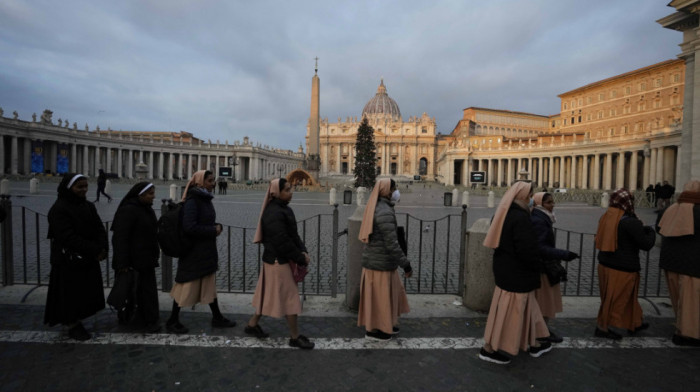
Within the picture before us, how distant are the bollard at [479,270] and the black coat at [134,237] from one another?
3850 millimetres

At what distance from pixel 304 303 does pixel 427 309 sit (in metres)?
1.65

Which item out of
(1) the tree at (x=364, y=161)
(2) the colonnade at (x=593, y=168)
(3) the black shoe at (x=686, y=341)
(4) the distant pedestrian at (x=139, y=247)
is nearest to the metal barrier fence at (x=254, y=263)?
(4) the distant pedestrian at (x=139, y=247)

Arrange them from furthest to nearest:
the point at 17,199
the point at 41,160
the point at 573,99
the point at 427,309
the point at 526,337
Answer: the point at 573,99 < the point at 41,160 < the point at 17,199 < the point at 427,309 < the point at 526,337

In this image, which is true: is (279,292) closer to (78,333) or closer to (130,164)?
(78,333)

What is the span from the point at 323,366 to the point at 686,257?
13.4 feet

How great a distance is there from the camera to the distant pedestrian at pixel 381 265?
359cm

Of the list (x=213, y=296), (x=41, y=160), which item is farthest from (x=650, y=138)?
(x=41, y=160)

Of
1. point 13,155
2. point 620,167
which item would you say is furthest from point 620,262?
point 13,155

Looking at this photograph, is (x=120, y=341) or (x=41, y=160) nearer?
(x=120, y=341)

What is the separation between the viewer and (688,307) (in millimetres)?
3871

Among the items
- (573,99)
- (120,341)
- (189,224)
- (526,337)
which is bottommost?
(120,341)

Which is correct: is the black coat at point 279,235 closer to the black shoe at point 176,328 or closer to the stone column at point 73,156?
the black shoe at point 176,328

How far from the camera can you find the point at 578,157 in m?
49.0

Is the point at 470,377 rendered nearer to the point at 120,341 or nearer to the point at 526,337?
the point at 526,337
